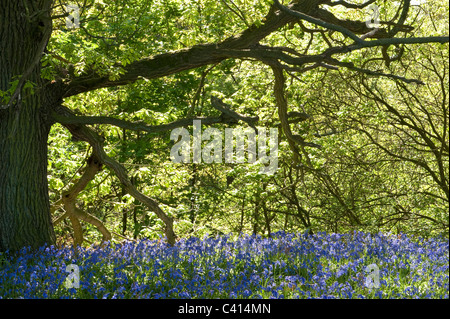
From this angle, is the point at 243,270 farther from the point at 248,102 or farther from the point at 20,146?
the point at 248,102

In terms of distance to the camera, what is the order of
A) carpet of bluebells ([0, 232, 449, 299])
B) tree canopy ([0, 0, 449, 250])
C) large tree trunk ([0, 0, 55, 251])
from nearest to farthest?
carpet of bluebells ([0, 232, 449, 299])
large tree trunk ([0, 0, 55, 251])
tree canopy ([0, 0, 449, 250])

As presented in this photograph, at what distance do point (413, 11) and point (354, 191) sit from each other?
13.2ft

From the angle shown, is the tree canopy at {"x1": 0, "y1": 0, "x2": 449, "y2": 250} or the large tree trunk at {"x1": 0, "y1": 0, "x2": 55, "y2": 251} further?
the tree canopy at {"x1": 0, "y1": 0, "x2": 449, "y2": 250}

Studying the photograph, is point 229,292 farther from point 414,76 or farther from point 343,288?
point 414,76

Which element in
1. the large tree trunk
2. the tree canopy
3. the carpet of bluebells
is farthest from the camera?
the tree canopy

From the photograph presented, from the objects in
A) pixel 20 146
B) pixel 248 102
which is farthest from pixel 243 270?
pixel 248 102

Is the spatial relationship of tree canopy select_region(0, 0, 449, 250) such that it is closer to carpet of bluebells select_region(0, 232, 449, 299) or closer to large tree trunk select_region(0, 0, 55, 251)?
large tree trunk select_region(0, 0, 55, 251)

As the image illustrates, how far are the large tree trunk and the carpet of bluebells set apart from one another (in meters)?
0.64

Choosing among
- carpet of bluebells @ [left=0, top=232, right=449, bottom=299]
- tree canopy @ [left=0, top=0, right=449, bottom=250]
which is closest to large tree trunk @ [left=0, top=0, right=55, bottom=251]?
tree canopy @ [left=0, top=0, right=449, bottom=250]

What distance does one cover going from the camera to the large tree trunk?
707 cm

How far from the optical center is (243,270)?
548 centimetres

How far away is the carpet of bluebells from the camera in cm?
459

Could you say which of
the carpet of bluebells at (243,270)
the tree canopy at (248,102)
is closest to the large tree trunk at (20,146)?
the tree canopy at (248,102)

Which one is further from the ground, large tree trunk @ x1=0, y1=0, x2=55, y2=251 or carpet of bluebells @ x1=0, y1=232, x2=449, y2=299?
large tree trunk @ x1=0, y1=0, x2=55, y2=251
